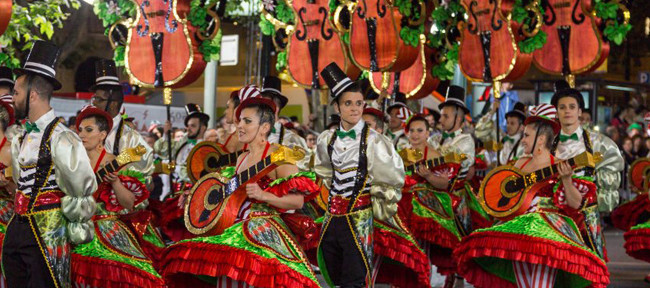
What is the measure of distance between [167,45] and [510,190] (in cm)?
398

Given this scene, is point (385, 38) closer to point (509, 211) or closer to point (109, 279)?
point (509, 211)

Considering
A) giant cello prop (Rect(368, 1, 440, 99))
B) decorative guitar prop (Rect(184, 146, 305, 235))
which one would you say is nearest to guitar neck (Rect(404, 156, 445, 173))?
giant cello prop (Rect(368, 1, 440, 99))

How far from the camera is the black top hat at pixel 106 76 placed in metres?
8.86

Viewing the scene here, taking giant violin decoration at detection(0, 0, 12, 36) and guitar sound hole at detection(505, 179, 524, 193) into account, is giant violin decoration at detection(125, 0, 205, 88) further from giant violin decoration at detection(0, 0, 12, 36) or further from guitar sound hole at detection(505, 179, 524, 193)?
guitar sound hole at detection(505, 179, 524, 193)

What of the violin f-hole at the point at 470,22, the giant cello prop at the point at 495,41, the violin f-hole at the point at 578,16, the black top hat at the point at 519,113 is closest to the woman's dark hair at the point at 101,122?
the giant cello prop at the point at 495,41

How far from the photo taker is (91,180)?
6.15 meters

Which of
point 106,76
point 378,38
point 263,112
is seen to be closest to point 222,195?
point 263,112

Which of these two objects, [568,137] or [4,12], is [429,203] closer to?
[568,137]

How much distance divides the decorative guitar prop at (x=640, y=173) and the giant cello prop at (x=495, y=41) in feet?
6.10

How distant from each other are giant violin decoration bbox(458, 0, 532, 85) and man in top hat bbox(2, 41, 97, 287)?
17.1 feet

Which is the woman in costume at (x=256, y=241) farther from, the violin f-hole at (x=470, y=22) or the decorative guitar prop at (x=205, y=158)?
the violin f-hole at (x=470, y=22)

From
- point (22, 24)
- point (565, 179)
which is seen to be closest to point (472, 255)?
point (565, 179)

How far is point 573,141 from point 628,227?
2.90 meters

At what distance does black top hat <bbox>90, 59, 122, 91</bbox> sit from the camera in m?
8.86
